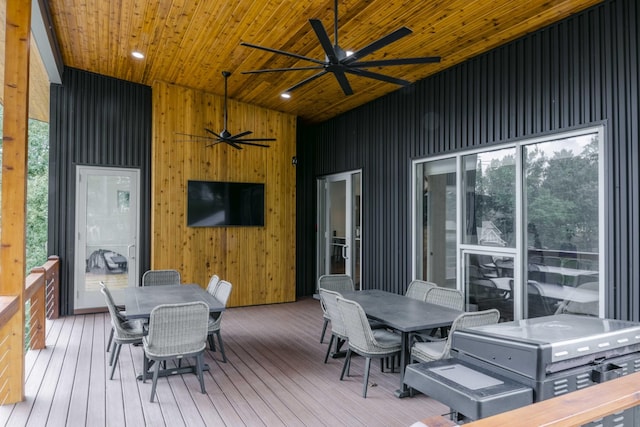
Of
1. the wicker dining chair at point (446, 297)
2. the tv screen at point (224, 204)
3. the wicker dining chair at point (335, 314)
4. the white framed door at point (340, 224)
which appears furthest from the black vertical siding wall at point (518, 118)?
the wicker dining chair at point (335, 314)

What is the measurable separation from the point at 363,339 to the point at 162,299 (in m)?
2.04

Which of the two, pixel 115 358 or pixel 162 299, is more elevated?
pixel 162 299

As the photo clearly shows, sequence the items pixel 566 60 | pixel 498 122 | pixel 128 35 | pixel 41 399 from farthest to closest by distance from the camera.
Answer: pixel 128 35, pixel 498 122, pixel 566 60, pixel 41 399

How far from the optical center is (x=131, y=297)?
4121 millimetres

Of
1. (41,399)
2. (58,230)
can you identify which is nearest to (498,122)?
(41,399)

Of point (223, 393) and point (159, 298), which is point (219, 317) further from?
point (223, 393)

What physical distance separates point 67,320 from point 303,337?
3.54 metres

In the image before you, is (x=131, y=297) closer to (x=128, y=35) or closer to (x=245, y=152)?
(x=128, y=35)

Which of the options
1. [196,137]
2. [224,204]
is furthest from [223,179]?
[196,137]

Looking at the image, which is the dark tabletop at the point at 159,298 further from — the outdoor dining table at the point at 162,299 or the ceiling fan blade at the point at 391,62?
the ceiling fan blade at the point at 391,62

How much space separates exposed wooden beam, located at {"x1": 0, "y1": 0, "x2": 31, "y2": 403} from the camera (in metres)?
3.20

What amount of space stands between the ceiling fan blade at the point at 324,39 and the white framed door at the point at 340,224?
13.1 ft

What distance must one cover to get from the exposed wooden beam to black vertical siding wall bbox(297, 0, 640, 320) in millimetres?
4316

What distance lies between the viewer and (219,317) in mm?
4102
